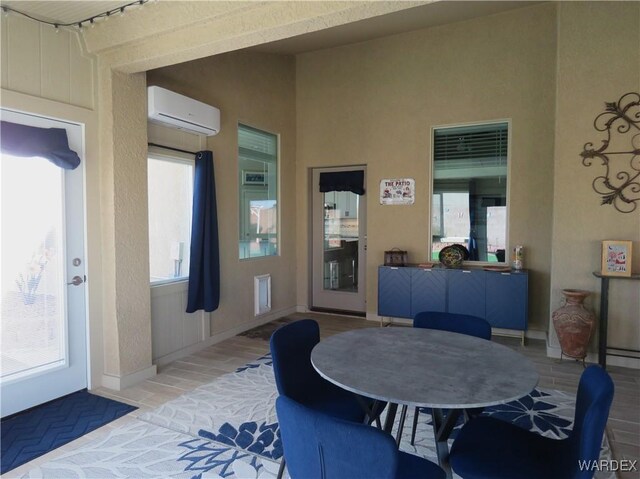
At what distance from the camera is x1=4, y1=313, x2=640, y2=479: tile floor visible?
2.69 metres

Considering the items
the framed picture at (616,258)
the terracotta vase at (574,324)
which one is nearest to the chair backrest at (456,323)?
the terracotta vase at (574,324)

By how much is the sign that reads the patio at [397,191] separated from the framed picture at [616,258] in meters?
2.31

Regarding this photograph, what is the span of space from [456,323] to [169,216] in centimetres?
301

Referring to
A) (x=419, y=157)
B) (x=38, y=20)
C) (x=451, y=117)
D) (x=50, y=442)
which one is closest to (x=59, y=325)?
(x=50, y=442)

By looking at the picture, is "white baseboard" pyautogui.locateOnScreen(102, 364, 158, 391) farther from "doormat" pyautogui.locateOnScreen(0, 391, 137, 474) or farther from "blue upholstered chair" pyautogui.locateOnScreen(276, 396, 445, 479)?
"blue upholstered chair" pyautogui.locateOnScreen(276, 396, 445, 479)

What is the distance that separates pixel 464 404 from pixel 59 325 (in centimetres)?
316

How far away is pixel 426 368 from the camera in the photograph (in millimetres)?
1864

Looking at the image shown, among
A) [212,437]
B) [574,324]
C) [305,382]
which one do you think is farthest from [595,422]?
[574,324]

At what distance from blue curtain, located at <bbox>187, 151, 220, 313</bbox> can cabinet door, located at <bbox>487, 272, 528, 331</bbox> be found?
10.4 feet

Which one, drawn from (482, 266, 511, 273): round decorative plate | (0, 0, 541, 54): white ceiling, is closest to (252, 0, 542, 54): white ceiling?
(0, 0, 541, 54): white ceiling

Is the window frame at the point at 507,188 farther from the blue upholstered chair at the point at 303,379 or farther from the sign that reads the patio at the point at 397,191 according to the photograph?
the blue upholstered chair at the point at 303,379

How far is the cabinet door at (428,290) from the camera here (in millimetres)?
4996

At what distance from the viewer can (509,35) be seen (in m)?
4.99

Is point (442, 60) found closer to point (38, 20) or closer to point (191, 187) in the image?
point (191, 187)
